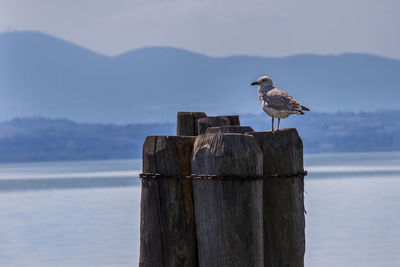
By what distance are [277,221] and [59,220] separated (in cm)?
2843

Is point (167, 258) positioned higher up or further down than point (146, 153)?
further down

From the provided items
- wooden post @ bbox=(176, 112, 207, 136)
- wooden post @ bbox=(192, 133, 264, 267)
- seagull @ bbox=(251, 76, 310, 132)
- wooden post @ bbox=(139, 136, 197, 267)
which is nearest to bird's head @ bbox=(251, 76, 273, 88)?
seagull @ bbox=(251, 76, 310, 132)

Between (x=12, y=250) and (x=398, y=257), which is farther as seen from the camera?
(x=12, y=250)

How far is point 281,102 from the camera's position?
8.92 m

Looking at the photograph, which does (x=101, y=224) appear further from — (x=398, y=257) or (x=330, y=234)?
(x=398, y=257)

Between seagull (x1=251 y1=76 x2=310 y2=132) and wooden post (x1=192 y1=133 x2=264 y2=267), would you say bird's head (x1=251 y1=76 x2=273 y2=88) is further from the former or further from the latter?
wooden post (x1=192 y1=133 x2=264 y2=267)

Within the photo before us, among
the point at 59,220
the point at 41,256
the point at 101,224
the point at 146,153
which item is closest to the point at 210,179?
the point at 146,153

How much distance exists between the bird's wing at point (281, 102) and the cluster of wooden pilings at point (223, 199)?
41.8 inches

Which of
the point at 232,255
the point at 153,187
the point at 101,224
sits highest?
the point at 101,224

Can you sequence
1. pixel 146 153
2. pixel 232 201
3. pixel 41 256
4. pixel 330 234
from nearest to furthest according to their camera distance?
pixel 232 201
pixel 146 153
pixel 41 256
pixel 330 234

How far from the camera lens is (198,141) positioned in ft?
24.2

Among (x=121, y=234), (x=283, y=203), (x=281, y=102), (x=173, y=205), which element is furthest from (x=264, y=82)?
(x=121, y=234)

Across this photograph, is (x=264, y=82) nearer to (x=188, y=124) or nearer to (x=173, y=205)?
(x=173, y=205)

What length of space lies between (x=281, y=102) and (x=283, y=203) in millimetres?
1521
